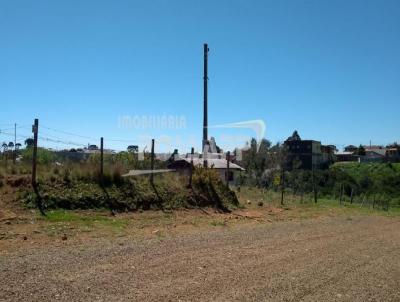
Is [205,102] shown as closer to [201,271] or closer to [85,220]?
[85,220]

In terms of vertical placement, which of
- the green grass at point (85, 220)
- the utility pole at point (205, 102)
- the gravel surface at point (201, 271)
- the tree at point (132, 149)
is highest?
the utility pole at point (205, 102)

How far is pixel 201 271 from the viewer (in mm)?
7484

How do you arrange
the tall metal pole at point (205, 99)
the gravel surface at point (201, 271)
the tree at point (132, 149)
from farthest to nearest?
1. the tree at point (132, 149)
2. the tall metal pole at point (205, 99)
3. the gravel surface at point (201, 271)

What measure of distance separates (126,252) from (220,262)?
5.95 feet

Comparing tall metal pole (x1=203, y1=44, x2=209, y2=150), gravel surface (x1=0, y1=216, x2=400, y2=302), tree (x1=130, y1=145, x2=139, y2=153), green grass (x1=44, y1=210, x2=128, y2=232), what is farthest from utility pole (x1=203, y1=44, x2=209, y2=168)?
gravel surface (x1=0, y1=216, x2=400, y2=302)

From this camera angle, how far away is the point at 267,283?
7.00 meters

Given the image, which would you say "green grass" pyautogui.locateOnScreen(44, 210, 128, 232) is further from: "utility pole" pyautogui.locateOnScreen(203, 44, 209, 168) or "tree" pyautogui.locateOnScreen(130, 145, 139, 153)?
"utility pole" pyautogui.locateOnScreen(203, 44, 209, 168)

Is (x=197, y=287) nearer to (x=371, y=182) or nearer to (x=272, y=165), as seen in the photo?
(x=272, y=165)

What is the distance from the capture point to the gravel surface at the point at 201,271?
20.2 ft

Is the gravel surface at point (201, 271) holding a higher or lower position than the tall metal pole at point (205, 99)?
lower

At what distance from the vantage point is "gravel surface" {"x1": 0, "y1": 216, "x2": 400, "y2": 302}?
6.17 meters

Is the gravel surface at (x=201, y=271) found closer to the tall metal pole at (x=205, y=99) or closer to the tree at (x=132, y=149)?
the tall metal pole at (x=205, y=99)

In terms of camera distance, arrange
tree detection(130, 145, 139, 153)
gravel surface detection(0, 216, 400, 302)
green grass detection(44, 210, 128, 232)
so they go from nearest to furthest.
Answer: gravel surface detection(0, 216, 400, 302) → green grass detection(44, 210, 128, 232) → tree detection(130, 145, 139, 153)

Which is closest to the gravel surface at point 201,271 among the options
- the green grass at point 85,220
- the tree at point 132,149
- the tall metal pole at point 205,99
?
the green grass at point 85,220
